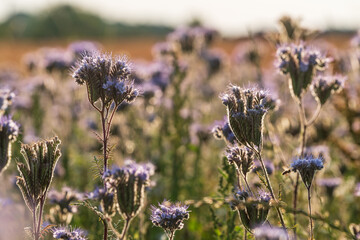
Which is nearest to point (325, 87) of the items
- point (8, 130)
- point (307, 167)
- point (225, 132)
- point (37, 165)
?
point (225, 132)

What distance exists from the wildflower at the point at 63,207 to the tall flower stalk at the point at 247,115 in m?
1.56

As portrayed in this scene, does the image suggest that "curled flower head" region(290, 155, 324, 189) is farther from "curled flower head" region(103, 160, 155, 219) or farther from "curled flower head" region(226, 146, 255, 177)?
"curled flower head" region(103, 160, 155, 219)

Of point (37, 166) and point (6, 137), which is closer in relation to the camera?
point (37, 166)

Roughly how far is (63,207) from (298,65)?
2154 mm

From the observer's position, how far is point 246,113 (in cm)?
292

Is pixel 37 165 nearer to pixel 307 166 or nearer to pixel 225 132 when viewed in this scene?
pixel 225 132

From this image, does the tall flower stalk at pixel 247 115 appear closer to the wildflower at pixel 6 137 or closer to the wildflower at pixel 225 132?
the wildflower at pixel 225 132

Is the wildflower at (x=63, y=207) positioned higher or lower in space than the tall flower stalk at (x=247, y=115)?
lower

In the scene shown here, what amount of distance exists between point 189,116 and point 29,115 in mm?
3067

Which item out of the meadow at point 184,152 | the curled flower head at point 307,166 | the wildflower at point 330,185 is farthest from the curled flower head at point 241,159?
the wildflower at point 330,185

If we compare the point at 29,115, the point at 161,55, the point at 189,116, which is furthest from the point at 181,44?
the point at 29,115

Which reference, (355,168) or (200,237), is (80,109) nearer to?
(200,237)

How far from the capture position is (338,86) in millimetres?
3869

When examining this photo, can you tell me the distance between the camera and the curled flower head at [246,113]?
289cm
